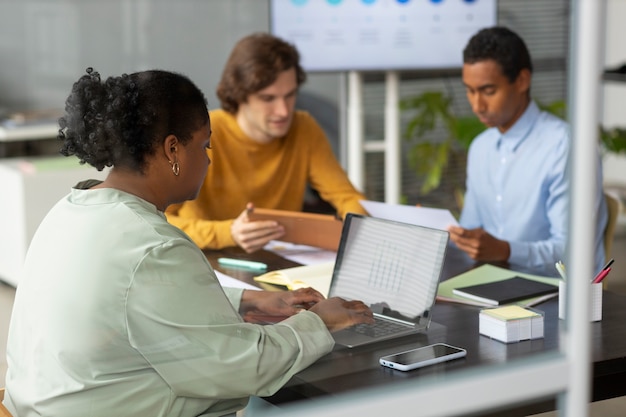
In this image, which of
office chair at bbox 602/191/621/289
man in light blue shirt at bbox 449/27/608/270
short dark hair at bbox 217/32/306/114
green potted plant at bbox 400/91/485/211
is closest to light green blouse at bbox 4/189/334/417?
man in light blue shirt at bbox 449/27/608/270

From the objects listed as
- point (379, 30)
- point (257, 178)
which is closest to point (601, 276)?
point (257, 178)

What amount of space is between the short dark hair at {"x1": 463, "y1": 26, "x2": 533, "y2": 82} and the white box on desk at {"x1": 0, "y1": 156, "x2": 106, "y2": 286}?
4.31ft

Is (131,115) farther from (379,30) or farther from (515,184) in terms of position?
(379,30)

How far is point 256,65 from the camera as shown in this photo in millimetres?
2834

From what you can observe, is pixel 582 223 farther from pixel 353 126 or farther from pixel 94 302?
pixel 353 126

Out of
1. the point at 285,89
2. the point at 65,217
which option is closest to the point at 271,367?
the point at 65,217

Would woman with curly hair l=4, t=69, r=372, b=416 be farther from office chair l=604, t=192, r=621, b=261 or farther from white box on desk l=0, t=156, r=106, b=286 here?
office chair l=604, t=192, r=621, b=261

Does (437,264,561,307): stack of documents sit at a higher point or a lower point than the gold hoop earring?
lower

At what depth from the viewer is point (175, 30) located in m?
4.72

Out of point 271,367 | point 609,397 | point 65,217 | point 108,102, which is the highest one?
point 108,102

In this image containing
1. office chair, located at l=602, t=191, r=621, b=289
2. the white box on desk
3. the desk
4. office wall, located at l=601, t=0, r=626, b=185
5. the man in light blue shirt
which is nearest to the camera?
the desk

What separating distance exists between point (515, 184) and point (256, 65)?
83 cm

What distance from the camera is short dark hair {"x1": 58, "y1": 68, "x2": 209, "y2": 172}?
5.03ft

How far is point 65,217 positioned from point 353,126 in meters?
3.32
